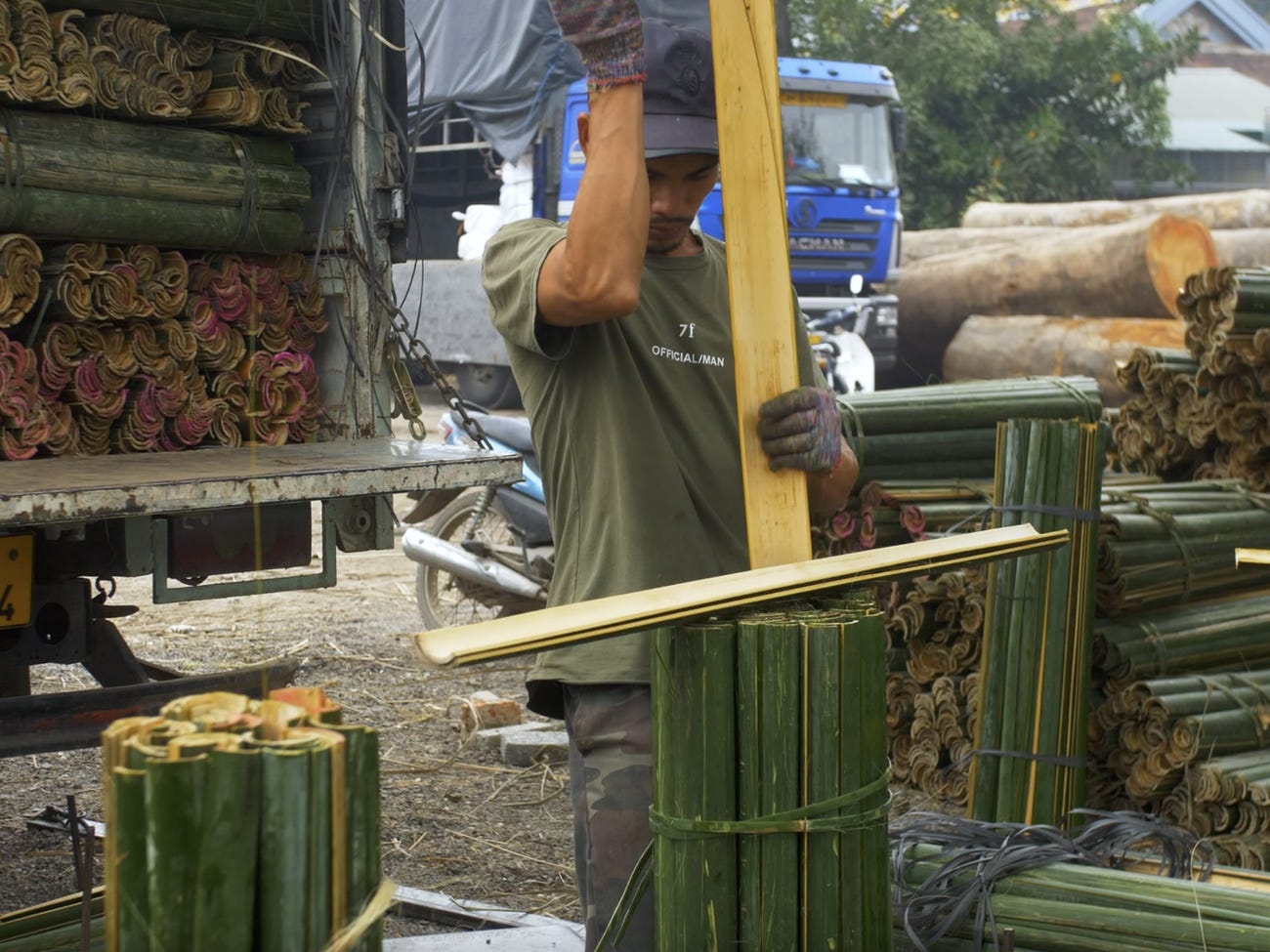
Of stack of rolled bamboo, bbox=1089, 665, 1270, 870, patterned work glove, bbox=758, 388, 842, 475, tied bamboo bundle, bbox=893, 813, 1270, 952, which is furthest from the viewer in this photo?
stack of rolled bamboo, bbox=1089, 665, 1270, 870

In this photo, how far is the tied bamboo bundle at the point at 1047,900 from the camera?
321 cm

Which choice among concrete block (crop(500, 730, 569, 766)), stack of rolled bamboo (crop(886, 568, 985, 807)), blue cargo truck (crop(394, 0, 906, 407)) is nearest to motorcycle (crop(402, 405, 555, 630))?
concrete block (crop(500, 730, 569, 766))

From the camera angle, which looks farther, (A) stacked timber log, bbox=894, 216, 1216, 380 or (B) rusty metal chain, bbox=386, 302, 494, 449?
(A) stacked timber log, bbox=894, 216, 1216, 380

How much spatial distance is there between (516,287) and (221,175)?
2386 millimetres

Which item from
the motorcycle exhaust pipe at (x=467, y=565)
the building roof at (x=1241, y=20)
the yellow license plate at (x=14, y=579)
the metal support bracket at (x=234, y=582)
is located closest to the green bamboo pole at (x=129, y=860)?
the metal support bracket at (x=234, y=582)

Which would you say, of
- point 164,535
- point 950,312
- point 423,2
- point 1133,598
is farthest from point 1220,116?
point 164,535

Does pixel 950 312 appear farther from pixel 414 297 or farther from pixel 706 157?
pixel 706 157

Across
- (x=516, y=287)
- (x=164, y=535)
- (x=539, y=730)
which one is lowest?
(x=539, y=730)

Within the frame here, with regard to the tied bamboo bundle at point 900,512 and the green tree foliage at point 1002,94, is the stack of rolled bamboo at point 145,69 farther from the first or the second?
the green tree foliage at point 1002,94

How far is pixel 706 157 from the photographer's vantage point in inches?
113

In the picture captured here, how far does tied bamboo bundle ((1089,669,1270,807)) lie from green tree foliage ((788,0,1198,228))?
18.7 m

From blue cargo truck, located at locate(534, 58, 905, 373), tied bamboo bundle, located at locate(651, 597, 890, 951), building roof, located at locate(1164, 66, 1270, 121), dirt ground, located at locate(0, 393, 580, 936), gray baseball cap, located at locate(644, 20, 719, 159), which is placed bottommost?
dirt ground, located at locate(0, 393, 580, 936)

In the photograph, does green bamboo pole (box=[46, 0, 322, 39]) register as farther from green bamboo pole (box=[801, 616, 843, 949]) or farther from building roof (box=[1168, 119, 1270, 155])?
building roof (box=[1168, 119, 1270, 155])

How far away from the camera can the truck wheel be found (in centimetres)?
1781
